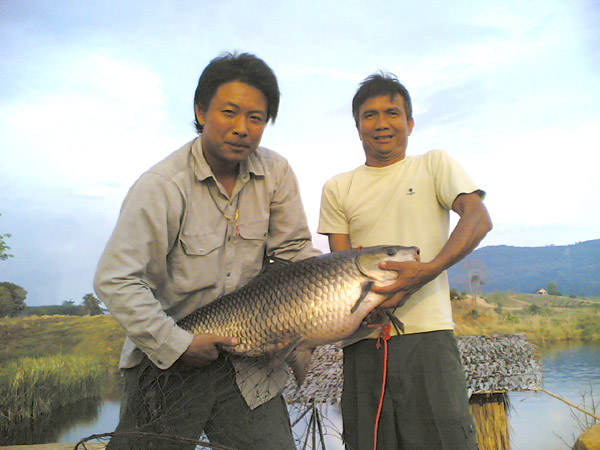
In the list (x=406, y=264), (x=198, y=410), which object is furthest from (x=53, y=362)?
(x=406, y=264)

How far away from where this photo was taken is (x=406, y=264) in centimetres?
238

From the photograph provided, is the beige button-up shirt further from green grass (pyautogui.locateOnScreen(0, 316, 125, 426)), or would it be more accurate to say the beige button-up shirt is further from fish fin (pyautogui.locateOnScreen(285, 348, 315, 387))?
green grass (pyautogui.locateOnScreen(0, 316, 125, 426))

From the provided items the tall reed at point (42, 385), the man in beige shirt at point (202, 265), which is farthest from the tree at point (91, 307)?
the man in beige shirt at point (202, 265)

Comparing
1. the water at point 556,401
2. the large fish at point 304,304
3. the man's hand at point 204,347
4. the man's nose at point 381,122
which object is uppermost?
the man's nose at point 381,122

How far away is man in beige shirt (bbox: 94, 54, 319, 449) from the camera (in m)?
2.30

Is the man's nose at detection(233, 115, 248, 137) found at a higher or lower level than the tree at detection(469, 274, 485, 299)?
higher

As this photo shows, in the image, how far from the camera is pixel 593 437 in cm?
843

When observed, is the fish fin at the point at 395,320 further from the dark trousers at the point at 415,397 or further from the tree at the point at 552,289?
the tree at the point at 552,289

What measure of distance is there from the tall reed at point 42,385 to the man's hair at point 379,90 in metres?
11.8

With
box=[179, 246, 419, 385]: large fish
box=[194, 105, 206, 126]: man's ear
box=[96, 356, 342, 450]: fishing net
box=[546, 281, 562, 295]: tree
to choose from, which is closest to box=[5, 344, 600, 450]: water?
box=[546, 281, 562, 295]: tree

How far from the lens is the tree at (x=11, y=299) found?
61.2 feet

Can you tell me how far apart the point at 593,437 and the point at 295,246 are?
8303 mm

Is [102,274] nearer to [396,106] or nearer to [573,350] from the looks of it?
[396,106]

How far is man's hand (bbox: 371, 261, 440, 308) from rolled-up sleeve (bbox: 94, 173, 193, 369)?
97cm
